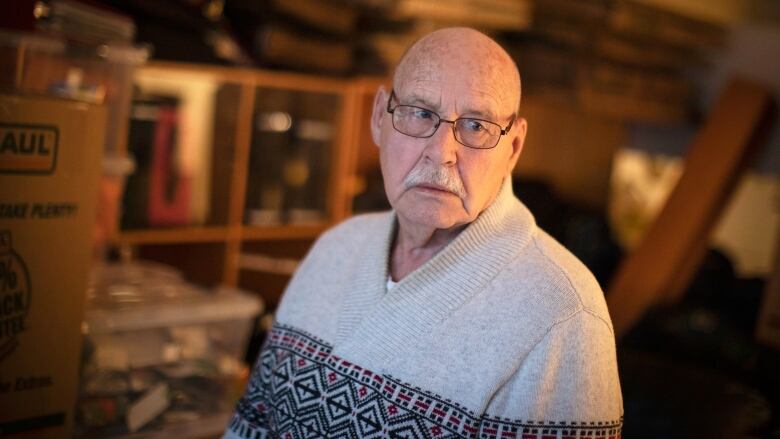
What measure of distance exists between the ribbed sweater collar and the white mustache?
10 cm

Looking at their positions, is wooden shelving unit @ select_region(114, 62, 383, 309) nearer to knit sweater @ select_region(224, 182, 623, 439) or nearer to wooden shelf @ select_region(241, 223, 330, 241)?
wooden shelf @ select_region(241, 223, 330, 241)

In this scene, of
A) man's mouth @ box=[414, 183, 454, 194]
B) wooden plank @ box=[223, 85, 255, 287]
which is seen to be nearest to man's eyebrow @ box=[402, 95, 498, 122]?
man's mouth @ box=[414, 183, 454, 194]

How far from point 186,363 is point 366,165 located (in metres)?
1.66

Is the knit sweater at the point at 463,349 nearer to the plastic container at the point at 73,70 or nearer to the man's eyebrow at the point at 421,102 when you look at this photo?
the man's eyebrow at the point at 421,102

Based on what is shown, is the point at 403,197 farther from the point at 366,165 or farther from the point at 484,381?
the point at 366,165

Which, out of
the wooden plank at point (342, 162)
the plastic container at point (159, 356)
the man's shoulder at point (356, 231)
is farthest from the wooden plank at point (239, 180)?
the man's shoulder at point (356, 231)

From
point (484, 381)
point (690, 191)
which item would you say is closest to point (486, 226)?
point (484, 381)

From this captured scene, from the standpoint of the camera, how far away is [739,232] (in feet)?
13.7

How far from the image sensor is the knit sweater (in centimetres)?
128

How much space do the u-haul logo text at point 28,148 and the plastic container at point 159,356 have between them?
1.41 ft

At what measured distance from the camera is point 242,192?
3162mm

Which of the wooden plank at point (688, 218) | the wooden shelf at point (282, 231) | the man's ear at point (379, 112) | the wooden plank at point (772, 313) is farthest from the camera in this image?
the wooden shelf at point (282, 231)

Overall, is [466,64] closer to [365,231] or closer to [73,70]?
[365,231]

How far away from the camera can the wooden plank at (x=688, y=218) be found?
9.46ft
